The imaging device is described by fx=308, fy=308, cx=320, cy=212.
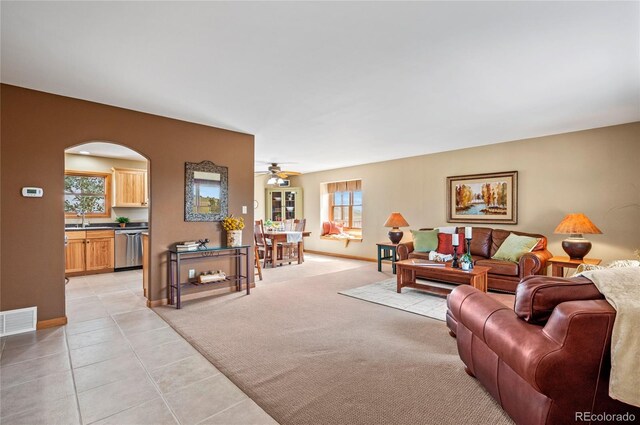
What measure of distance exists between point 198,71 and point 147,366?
2.58m

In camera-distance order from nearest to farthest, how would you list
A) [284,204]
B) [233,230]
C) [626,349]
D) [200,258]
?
1. [626,349]
2. [200,258]
3. [233,230]
4. [284,204]

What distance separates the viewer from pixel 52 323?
11.0ft

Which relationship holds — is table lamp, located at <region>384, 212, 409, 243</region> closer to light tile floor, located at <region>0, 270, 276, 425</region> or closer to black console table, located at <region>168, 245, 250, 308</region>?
black console table, located at <region>168, 245, 250, 308</region>

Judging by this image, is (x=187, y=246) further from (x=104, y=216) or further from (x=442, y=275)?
(x=104, y=216)

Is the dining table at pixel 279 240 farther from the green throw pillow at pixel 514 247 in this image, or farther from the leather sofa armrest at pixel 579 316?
the leather sofa armrest at pixel 579 316

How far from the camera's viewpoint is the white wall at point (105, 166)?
6.42m

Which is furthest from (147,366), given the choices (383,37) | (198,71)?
(383,37)

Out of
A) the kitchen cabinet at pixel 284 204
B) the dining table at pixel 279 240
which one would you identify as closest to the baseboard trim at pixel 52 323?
the dining table at pixel 279 240

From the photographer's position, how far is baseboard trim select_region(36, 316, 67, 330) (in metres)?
3.30

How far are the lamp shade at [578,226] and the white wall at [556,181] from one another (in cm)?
55

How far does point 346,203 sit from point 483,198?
3.74m

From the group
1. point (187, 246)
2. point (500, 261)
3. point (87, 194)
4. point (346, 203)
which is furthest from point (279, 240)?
point (500, 261)

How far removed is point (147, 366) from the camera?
2.49m

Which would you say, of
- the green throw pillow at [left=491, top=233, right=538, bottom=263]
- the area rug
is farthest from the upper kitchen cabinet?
the green throw pillow at [left=491, top=233, right=538, bottom=263]
